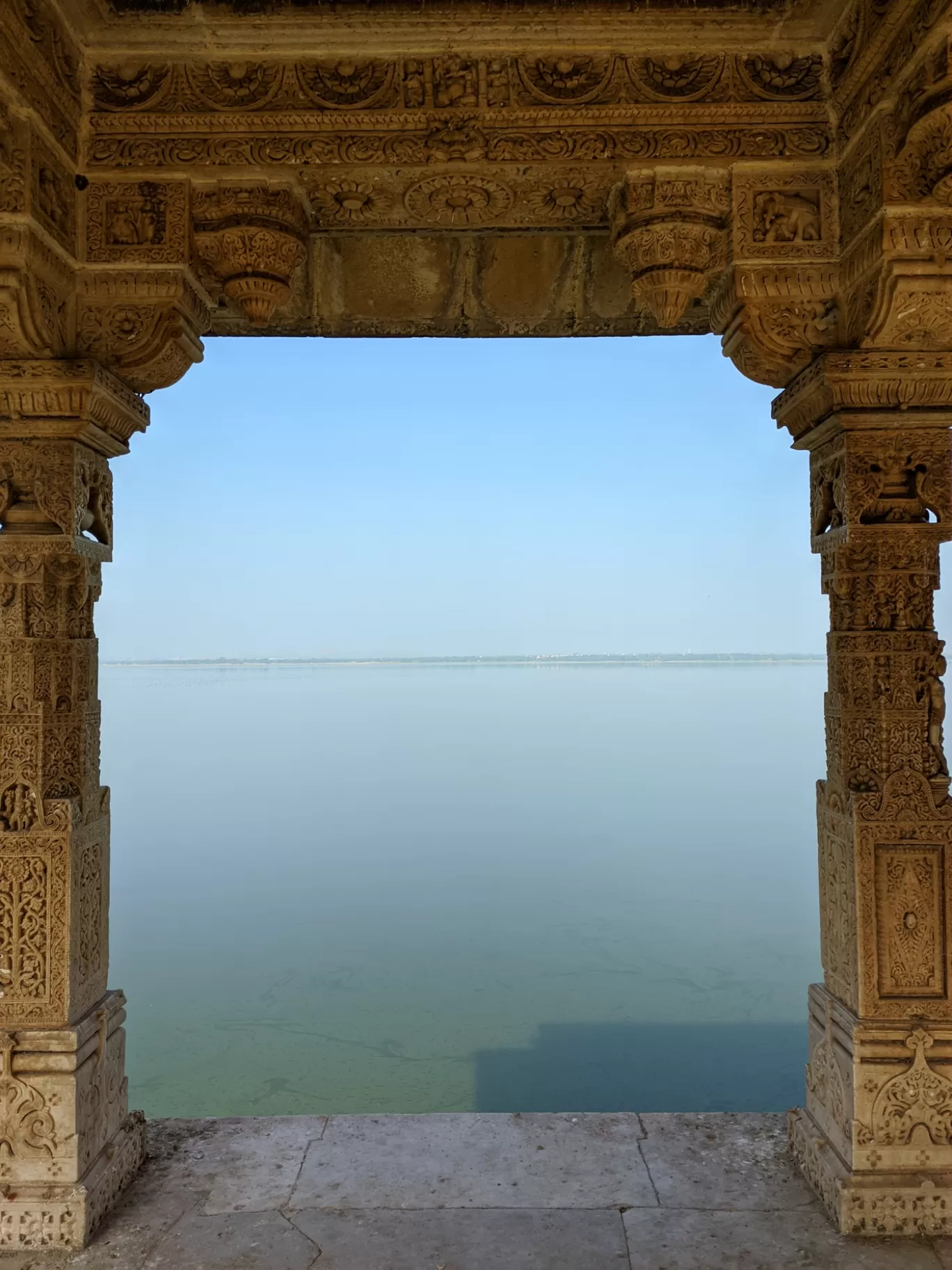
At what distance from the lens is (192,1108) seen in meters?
4.43

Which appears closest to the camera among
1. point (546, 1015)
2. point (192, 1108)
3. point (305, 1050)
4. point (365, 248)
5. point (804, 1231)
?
point (804, 1231)

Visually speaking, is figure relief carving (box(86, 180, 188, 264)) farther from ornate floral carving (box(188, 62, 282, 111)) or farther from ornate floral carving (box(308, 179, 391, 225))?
ornate floral carving (box(308, 179, 391, 225))

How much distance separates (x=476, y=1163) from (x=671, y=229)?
9.98 feet

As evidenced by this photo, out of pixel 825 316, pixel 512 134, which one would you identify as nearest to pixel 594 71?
pixel 512 134

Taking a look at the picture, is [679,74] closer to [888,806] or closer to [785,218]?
[785,218]

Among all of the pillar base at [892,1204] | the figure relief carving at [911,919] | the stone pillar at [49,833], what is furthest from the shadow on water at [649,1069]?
the stone pillar at [49,833]

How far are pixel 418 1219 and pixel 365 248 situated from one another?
328cm

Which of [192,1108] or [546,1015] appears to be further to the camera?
[546,1015]

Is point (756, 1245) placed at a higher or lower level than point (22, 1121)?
lower

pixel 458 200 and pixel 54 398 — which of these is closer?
pixel 54 398

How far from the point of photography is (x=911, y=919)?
2.46 meters

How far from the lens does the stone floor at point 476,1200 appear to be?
89.0 inches

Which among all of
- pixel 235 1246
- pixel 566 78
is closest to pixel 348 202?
pixel 566 78

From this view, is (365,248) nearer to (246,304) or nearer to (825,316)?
(246,304)
